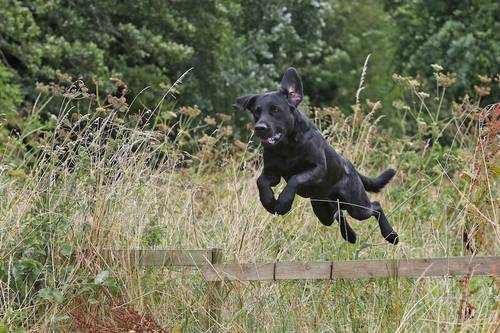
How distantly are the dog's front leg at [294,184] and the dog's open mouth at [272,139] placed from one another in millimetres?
199

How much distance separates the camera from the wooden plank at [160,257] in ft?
17.8

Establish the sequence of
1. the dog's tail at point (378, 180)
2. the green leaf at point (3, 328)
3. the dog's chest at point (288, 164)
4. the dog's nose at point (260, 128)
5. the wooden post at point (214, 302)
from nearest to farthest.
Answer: the dog's nose at point (260, 128)
the dog's chest at point (288, 164)
the dog's tail at point (378, 180)
the green leaf at point (3, 328)
the wooden post at point (214, 302)

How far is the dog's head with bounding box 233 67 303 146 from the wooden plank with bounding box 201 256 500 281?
111cm

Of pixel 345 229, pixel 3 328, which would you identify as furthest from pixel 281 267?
pixel 3 328

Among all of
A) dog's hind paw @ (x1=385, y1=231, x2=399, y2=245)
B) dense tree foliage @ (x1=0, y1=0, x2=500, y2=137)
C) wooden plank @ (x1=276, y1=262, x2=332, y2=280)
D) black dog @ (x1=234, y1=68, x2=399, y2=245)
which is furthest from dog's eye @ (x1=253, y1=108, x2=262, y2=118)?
dense tree foliage @ (x1=0, y1=0, x2=500, y2=137)

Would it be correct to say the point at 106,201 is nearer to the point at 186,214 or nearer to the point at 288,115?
the point at 186,214

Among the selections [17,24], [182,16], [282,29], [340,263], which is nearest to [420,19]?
[282,29]

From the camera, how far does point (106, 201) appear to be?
19.0 ft

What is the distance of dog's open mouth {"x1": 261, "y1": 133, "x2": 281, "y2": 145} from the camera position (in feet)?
13.1

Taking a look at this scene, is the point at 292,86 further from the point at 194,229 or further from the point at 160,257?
the point at 194,229

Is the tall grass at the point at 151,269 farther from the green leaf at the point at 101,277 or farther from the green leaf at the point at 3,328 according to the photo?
the green leaf at the point at 3,328

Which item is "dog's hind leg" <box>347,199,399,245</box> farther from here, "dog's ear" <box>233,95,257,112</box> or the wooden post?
the wooden post

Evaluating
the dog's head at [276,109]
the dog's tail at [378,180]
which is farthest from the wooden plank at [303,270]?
the dog's head at [276,109]

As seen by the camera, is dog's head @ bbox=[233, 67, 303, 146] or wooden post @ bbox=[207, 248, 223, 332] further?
wooden post @ bbox=[207, 248, 223, 332]
